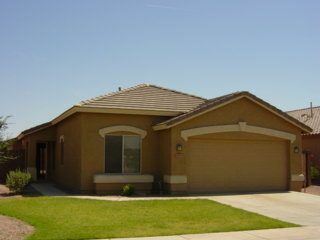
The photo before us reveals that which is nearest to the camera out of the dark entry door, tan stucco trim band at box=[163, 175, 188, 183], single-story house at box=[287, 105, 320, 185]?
tan stucco trim band at box=[163, 175, 188, 183]

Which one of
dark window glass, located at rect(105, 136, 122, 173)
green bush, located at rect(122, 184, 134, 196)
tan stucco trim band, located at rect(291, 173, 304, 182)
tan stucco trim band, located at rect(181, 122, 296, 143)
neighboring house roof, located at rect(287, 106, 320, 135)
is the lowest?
green bush, located at rect(122, 184, 134, 196)

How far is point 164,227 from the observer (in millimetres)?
11414

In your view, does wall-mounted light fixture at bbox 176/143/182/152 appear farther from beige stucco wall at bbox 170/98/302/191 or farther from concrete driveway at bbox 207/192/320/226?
concrete driveway at bbox 207/192/320/226

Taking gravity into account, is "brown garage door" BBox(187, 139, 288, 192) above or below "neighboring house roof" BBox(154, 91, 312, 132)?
below

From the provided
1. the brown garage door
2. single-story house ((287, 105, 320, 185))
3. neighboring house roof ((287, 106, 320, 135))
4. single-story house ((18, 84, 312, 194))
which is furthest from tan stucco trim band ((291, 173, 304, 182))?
neighboring house roof ((287, 106, 320, 135))

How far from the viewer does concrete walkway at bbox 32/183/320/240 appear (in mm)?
10469

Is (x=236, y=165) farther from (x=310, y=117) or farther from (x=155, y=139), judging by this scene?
(x=310, y=117)

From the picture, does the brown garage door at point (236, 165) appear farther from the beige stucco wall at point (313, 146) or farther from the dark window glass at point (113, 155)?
the beige stucco wall at point (313, 146)

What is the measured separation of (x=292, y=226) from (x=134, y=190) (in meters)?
7.69

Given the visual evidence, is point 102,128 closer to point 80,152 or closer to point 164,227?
point 80,152

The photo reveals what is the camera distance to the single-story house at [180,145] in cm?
1827

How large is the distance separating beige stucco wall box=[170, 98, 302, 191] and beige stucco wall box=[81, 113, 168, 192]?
1.57m

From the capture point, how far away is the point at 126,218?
12.4m

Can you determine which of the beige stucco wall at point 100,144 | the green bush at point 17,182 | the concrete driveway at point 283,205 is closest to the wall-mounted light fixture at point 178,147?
the beige stucco wall at point 100,144
